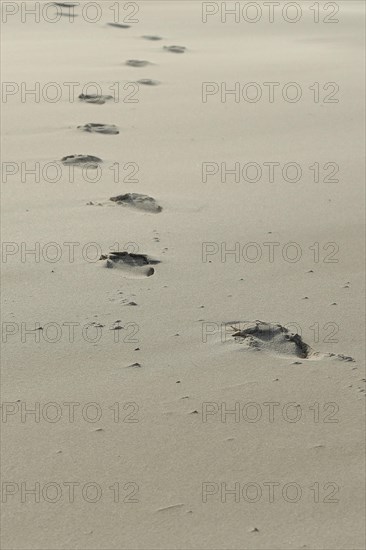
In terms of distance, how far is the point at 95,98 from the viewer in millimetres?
5129

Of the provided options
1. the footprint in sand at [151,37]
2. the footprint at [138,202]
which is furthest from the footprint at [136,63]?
the footprint at [138,202]

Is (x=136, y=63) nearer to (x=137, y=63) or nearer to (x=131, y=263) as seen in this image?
(x=137, y=63)

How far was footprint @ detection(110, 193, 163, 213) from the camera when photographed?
3762 millimetres

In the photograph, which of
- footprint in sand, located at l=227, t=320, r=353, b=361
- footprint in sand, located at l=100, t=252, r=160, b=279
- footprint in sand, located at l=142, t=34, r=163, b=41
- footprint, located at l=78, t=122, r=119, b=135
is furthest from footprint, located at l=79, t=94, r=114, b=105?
footprint in sand, located at l=227, t=320, r=353, b=361

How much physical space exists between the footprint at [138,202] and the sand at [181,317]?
1cm

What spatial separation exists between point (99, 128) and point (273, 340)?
2103 millimetres

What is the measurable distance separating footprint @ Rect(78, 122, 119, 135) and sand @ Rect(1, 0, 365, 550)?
0.02 metres

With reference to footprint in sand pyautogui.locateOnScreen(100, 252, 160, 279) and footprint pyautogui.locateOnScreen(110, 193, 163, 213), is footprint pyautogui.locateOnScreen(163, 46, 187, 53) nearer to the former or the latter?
footprint pyautogui.locateOnScreen(110, 193, 163, 213)

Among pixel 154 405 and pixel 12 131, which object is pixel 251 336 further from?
pixel 12 131

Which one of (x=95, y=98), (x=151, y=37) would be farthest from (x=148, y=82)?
(x=151, y=37)

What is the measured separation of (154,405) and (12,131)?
7.92ft

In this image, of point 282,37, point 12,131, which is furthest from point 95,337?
point 282,37

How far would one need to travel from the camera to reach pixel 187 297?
3084 mm

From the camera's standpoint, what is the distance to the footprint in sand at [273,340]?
2.79m
